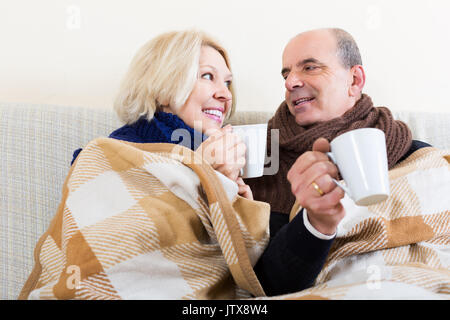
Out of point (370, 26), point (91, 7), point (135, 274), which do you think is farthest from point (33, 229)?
point (370, 26)

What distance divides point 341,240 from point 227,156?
32 centimetres

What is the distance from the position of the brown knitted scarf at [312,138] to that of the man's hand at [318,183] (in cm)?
50

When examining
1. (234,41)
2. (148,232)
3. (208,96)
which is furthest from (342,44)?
(148,232)

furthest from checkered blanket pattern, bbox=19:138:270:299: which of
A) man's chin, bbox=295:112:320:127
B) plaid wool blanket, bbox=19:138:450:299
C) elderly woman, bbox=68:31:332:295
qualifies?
man's chin, bbox=295:112:320:127

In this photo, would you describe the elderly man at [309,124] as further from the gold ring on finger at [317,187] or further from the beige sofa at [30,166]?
the beige sofa at [30,166]

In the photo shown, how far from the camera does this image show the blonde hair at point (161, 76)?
1194 millimetres

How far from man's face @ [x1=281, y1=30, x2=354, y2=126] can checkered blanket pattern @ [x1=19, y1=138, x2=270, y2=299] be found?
55 centimetres

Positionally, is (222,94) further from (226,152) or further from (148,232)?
(148,232)

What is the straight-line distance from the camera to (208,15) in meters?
1.62

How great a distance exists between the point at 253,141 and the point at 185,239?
0.95 feet

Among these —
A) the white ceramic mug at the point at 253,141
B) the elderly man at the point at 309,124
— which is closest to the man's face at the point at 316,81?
the elderly man at the point at 309,124

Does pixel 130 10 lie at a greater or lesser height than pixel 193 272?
greater
